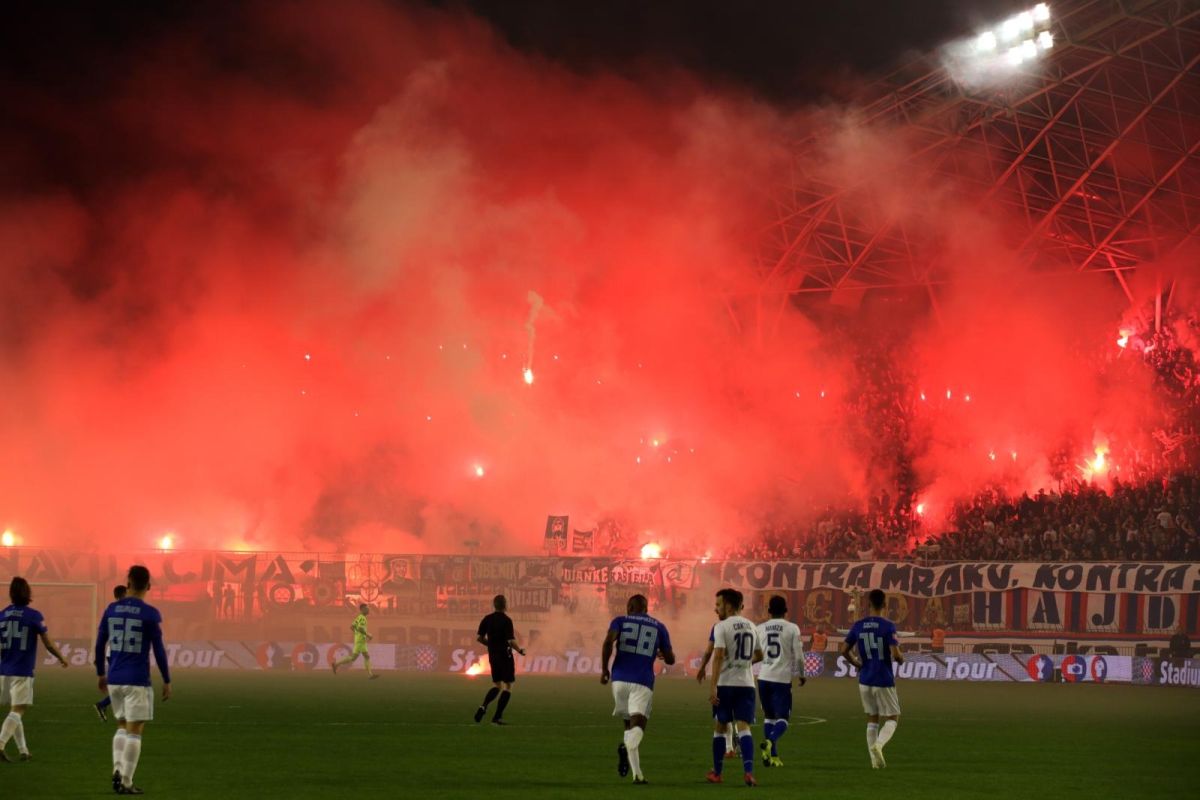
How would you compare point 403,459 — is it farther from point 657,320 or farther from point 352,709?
point 352,709

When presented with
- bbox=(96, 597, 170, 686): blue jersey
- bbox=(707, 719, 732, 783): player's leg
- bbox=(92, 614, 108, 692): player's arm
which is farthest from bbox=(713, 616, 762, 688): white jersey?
bbox=(92, 614, 108, 692): player's arm

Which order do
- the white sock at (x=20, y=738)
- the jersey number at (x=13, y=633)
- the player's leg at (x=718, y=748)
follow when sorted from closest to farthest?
the player's leg at (x=718, y=748)
the white sock at (x=20, y=738)
the jersey number at (x=13, y=633)

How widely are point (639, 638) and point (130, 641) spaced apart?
5125mm

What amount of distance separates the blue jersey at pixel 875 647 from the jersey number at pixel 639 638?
2.80 meters

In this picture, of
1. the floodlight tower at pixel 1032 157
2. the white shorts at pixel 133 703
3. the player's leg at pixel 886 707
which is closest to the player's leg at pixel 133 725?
the white shorts at pixel 133 703

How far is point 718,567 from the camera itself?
43.1 metres

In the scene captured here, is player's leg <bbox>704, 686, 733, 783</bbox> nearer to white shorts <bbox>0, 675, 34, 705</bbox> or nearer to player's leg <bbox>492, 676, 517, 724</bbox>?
white shorts <bbox>0, 675, 34, 705</bbox>

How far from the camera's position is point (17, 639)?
17.3 meters

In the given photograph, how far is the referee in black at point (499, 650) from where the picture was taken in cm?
2406

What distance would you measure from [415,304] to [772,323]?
13.2 m

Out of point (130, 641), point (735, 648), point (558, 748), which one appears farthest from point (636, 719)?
point (130, 641)

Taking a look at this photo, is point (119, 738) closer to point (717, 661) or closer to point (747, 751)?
point (717, 661)

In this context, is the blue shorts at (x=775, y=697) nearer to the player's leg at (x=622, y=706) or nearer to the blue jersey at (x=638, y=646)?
the blue jersey at (x=638, y=646)

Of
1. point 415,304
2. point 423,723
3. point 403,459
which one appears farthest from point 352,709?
point 403,459
